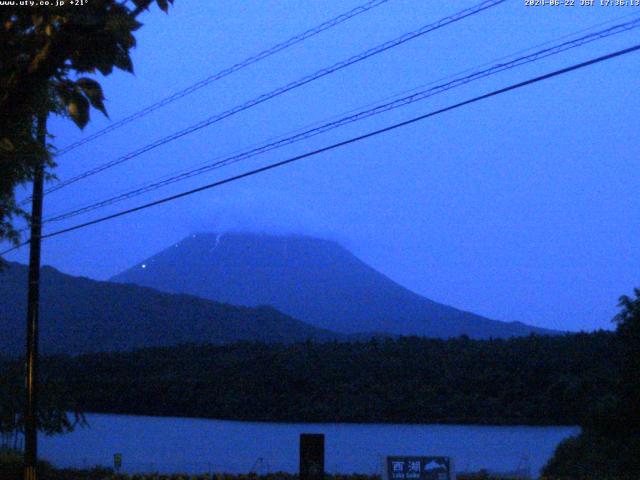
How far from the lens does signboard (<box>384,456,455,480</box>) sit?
40.6ft

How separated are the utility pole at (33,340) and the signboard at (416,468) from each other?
8473 mm

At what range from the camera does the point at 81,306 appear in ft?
293

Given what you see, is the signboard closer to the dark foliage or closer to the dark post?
the dark post

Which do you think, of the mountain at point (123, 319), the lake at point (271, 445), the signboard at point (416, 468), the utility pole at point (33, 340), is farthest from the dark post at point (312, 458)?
the mountain at point (123, 319)

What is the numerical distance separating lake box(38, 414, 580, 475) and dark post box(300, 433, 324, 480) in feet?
32.8

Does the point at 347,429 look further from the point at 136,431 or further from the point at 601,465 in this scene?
the point at 601,465

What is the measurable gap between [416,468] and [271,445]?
65.0ft

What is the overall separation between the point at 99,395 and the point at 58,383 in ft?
76.3

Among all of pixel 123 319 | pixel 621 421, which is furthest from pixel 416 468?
pixel 123 319

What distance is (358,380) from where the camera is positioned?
155 feet

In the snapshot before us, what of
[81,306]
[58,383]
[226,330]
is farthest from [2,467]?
[81,306]

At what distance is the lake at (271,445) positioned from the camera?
2561 cm

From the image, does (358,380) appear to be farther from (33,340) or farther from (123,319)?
(123,319)

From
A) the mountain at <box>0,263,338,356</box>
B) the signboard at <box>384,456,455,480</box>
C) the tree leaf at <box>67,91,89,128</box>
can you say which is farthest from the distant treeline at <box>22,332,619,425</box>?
the tree leaf at <box>67,91,89,128</box>
